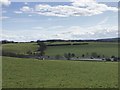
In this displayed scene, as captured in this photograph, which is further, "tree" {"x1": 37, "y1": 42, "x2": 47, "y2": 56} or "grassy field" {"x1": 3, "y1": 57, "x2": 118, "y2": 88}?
"tree" {"x1": 37, "y1": 42, "x2": 47, "y2": 56}

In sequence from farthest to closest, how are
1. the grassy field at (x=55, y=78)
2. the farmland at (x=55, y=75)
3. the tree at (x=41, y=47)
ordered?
1. the tree at (x=41, y=47)
2. the farmland at (x=55, y=75)
3. the grassy field at (x=55, y=78)

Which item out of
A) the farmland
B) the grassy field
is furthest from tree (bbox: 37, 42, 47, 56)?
the grassy field

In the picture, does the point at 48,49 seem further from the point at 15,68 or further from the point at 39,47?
the point at 15,68

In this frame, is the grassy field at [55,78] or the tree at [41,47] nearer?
the grassy field at [55,78]

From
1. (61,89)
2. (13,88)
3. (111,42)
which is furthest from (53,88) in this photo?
(111,42)

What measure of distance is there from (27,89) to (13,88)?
1.09 m

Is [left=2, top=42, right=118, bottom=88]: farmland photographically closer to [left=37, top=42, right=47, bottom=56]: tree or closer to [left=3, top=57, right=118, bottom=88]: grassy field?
[left=3, top=57, right=118, bottom=88]: grassy field

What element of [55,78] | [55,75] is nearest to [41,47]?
[55,75]

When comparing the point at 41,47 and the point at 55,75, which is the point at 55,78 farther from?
the point at 41,47

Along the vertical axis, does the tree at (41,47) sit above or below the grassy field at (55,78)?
below

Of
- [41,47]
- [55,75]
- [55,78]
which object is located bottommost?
[41,47]

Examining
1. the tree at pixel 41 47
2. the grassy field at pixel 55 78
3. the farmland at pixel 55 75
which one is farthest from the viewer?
the tree at pixel 41 47

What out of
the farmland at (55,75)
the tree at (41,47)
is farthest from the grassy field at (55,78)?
the tree at (41,47)

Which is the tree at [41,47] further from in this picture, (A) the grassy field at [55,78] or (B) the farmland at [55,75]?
(A) the grassy field at [55,78]
